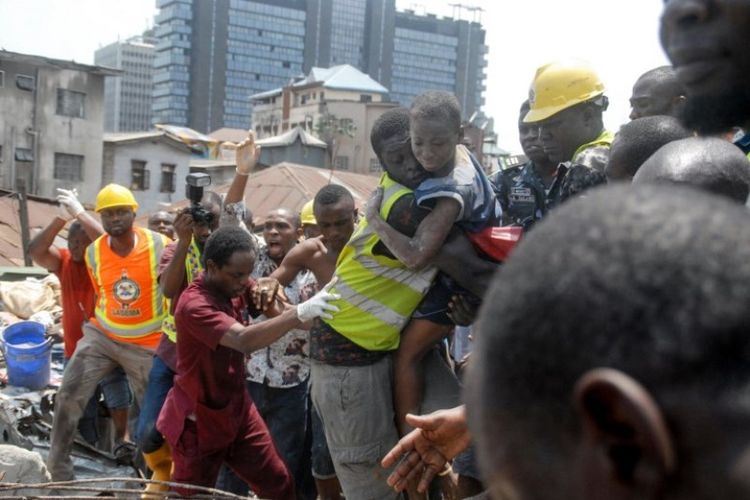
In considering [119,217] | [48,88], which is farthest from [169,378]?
[48,88]

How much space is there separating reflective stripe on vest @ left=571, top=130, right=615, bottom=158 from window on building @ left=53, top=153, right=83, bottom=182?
33.4 meters

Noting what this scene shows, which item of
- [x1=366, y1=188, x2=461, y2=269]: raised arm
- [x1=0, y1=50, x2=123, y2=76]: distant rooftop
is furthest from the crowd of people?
[x1=0, y1=50, x2=123, y2=76]: distant rooftop

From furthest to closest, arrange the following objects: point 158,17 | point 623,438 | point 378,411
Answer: point 158,17
point 378,411
point 623,438

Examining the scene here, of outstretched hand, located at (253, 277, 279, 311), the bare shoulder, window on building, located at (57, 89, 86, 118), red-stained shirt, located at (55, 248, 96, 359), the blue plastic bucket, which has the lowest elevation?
the blue plastic bucket

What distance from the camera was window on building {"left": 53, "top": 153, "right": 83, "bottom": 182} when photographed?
3391 centimetres

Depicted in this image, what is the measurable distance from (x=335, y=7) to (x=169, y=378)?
87.9 m

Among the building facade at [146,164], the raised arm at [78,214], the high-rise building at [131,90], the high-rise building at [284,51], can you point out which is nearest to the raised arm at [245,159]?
the raised arm at [78,214]

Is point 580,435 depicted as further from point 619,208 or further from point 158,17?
point 158,17

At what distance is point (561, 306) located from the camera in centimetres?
76

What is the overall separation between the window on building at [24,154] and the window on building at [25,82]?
7.46 ft

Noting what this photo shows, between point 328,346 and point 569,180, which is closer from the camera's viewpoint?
point 569,180

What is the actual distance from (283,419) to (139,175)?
104 ft

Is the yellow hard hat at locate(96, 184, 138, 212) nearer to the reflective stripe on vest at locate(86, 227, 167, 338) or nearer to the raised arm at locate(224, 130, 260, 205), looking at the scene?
the reflective stripe on vest at locate(86, 227, 167, 338)

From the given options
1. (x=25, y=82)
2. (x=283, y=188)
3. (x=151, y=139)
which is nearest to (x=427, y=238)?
(x=283, y=188)
